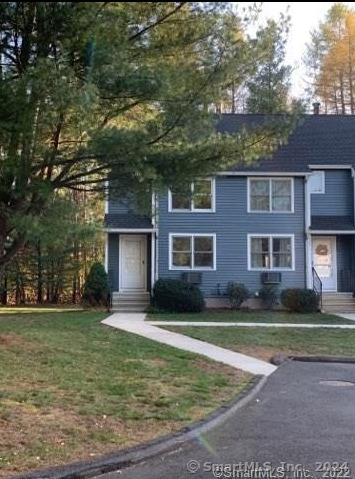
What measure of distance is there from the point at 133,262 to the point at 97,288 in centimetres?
200

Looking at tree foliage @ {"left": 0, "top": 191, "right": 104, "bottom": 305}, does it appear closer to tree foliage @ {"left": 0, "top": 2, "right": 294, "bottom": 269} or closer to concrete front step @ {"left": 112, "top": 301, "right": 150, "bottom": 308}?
concrete front step @ {"left": 112, "top": 301, "right": 150, "bottom": 308}

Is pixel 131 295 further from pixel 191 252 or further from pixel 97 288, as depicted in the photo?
pixel 191 252

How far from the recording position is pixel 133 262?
22047mm

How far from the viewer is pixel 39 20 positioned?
6.92 meters

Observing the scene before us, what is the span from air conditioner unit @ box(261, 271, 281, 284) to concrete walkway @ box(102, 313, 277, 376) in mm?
6276

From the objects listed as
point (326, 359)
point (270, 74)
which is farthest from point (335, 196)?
point (270, 74)

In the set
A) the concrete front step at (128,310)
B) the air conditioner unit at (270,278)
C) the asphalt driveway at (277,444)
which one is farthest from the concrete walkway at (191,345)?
the air conditioner unit at (270,278)

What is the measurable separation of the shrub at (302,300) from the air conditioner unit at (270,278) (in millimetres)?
974

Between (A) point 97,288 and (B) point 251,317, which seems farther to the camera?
(A) point 97,288

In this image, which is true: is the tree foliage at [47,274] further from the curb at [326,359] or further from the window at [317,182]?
the curb at [326,359]

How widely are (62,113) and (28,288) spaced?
23.3 m

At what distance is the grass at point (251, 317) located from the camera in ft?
56.1

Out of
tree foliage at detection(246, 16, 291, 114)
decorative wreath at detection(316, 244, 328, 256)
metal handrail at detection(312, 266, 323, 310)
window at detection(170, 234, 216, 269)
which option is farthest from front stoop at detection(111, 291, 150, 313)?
tree foliage at detection(246, 16, 291, 114)

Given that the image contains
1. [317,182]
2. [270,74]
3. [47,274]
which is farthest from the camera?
[47,274]
